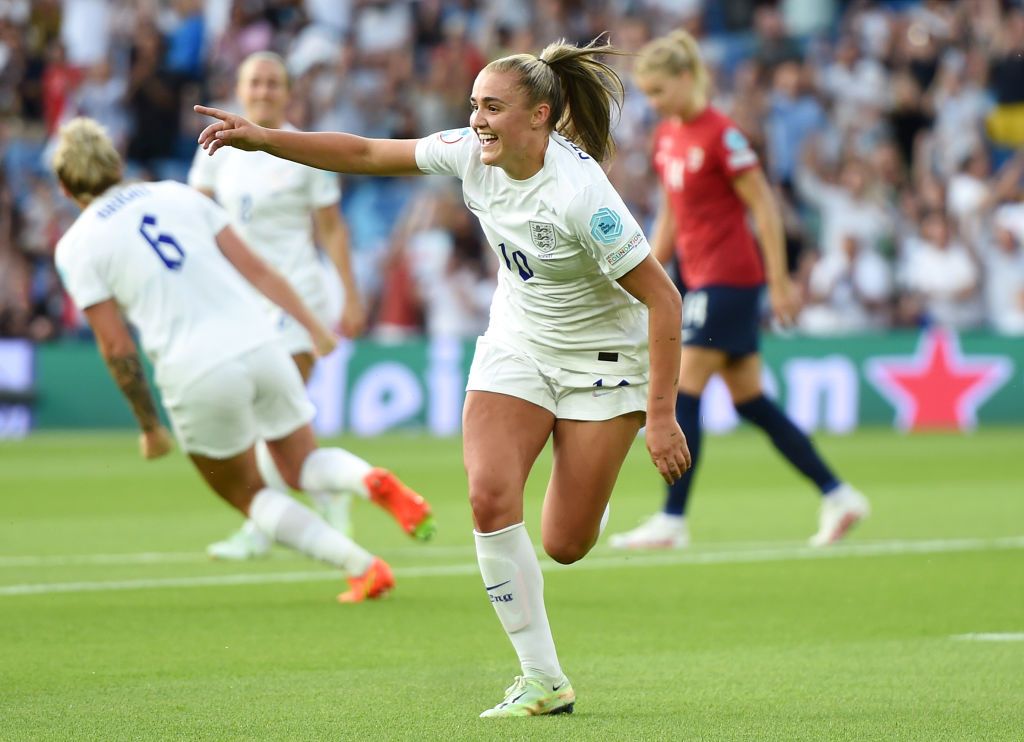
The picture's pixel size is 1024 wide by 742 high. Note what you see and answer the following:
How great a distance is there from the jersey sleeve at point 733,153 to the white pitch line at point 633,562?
207 centimetres

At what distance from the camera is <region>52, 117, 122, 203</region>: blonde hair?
290 inches

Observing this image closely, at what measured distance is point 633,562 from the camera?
9.09 m

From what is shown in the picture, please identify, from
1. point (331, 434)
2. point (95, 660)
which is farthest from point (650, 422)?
point (331, 434)

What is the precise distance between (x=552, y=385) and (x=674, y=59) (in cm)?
414

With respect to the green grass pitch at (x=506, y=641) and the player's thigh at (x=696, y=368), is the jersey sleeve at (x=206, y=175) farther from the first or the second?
the player's thigh at (x=696, y=368)

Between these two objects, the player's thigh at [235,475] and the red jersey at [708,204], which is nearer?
the player's thigh at [235,475]

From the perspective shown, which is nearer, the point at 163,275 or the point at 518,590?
the point at 518,590

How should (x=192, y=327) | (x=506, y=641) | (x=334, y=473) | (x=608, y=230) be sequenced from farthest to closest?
(x=334, y=473) → (x=192, y=327) → (x=506, y=641) → (x=608, y=230)

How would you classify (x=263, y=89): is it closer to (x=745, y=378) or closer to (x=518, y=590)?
(x=745, y=378)

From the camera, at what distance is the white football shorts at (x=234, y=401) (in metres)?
7.33

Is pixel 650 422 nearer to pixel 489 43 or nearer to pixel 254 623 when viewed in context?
pixel 254 623

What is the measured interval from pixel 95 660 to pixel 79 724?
1.19 metres

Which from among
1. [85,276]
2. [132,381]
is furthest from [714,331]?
[85,276]

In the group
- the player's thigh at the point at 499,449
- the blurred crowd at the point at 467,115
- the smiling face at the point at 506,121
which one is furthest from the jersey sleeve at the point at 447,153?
the blurred crowd at the point at 467,115
